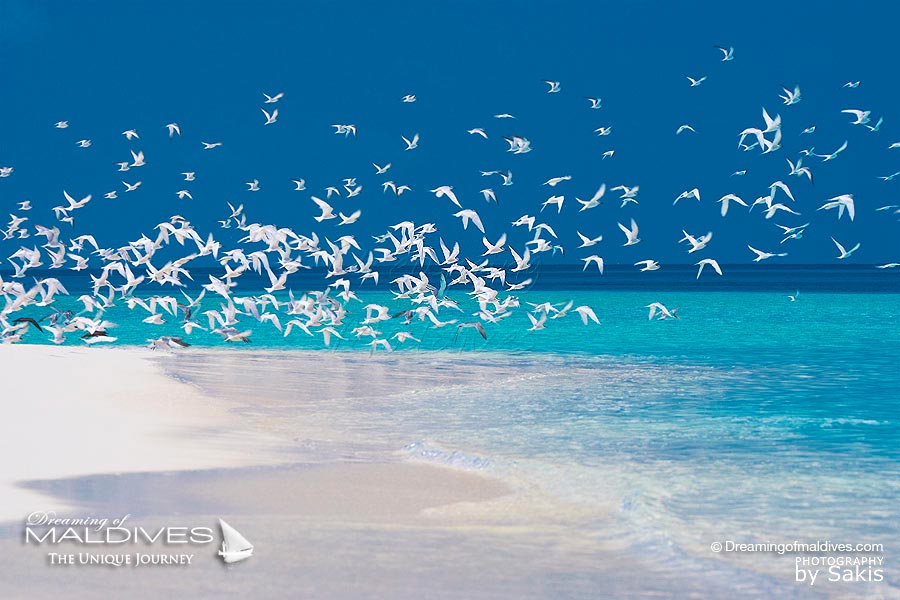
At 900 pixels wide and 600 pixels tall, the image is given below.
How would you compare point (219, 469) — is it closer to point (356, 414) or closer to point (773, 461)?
point (356, 414)

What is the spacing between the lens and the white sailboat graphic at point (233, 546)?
8031mm

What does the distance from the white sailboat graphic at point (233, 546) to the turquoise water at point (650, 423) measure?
282 cm

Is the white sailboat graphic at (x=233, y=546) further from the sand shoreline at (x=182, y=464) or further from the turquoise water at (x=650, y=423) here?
the turquoise water at (x=650, y=423)

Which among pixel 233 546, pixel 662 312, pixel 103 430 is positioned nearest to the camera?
pixel 233 546

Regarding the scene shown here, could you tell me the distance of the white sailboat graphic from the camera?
316 inches

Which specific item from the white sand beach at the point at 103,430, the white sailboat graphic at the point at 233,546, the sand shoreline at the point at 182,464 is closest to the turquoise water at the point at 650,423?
the sand shoreline at the point at 182,464

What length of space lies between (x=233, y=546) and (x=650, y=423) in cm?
870

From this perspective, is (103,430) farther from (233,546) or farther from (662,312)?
(662,312)

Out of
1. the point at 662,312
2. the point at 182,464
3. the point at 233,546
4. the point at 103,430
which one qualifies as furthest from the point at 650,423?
the point at 662,312

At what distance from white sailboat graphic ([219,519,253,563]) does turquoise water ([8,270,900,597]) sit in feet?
9.26

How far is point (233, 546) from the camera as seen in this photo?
26.9 feet

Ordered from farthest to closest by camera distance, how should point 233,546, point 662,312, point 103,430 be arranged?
1. point 662,312
2. point 103,430
3. point 233,546

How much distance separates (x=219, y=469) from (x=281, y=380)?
9.86 meters

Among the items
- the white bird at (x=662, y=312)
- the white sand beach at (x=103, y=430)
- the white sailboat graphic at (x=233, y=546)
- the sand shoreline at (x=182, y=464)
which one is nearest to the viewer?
the white sailboat graphic at (x=233, y=546)
